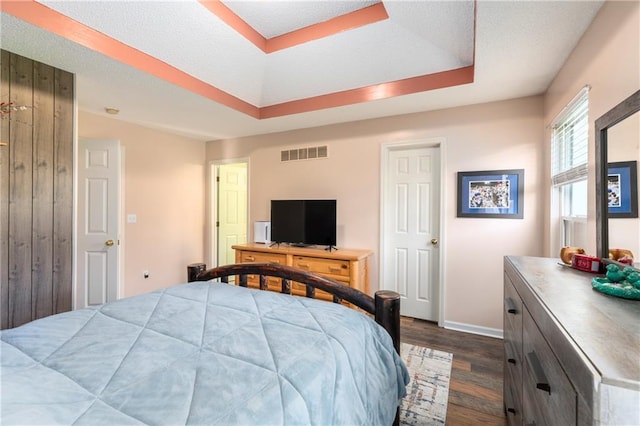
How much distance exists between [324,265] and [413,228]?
1.16 meters

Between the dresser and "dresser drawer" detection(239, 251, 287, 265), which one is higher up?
the dresser

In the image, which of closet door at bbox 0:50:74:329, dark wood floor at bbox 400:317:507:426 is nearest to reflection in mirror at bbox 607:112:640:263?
dark wood floor at bbox 400:317:507:426

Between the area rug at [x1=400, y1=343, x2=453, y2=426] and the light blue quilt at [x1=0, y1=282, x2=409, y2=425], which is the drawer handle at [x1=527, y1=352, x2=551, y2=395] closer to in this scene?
the light blue quilt at [x1=0, y1=282, x2=409, y2=425]

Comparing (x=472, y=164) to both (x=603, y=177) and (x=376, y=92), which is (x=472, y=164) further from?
(x=603, y=177)

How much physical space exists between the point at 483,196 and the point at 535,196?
0.45 meters

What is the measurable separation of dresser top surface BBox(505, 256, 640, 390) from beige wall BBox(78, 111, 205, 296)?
14.1ft

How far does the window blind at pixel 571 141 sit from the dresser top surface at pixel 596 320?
105 cm

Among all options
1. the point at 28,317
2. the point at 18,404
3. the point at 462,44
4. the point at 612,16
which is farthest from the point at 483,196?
the point at 28,317

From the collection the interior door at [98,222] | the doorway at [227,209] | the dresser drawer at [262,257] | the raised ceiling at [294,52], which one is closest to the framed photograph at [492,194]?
the raised ceiling at [294,52]

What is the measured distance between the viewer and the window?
1802mm

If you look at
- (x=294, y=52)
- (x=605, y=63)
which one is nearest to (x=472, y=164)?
(x=605, y=63)

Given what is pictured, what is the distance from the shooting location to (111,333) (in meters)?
1.07

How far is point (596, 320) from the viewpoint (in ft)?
2.37

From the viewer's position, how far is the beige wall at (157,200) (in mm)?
3709
